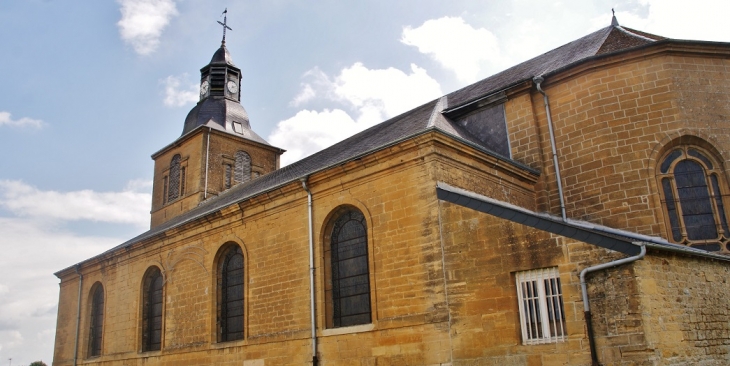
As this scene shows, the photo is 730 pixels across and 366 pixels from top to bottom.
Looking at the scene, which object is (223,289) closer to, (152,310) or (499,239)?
(152,310)

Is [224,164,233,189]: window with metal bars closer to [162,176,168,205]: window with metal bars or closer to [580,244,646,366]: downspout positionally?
[162,176,168,205]: window with metal bars

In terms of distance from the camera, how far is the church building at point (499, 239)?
893 cm

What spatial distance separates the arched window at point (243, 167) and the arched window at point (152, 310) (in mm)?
7572

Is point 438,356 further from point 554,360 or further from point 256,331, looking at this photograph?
point 256,331

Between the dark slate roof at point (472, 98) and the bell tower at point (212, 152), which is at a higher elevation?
the bell tower at point (212, 152)

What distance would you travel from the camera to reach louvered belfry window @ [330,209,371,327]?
12.2 meters

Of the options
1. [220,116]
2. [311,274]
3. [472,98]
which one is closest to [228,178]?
[220,116]

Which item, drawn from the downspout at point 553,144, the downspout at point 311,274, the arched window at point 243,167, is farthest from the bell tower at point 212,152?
the downspout at point 553,144

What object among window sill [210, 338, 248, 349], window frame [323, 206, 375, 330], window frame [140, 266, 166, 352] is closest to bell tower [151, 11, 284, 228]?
window frame [140, 266, 166, 352]

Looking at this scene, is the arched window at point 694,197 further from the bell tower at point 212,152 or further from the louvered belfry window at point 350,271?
the bell tower at point 212,152

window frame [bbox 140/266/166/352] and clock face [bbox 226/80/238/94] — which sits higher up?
clock face [bbox 226/80/238/94]

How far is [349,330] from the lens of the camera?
11.7 meters

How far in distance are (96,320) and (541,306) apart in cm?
1760

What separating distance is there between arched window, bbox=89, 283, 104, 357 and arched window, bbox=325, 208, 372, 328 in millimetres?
11928
